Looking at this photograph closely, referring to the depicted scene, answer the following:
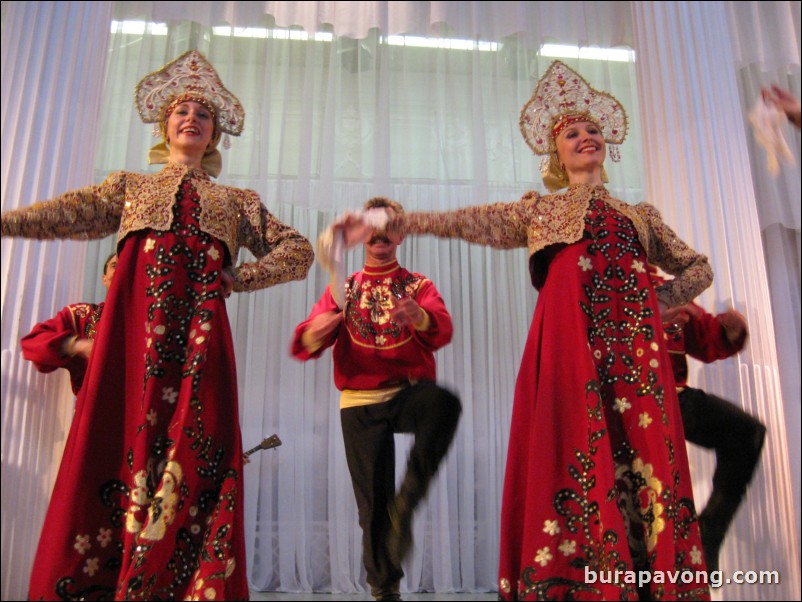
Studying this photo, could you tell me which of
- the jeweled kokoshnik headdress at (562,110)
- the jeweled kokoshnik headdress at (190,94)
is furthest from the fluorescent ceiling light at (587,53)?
the jeweled kokoshnik headdress at (190,94)

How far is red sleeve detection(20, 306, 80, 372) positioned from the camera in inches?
88.1

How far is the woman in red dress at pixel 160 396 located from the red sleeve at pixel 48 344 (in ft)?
1.08

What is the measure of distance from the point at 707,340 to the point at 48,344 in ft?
6.96

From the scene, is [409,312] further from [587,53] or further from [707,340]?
[587,53]

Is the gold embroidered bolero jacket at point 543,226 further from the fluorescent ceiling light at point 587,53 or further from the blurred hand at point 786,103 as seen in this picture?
the fluorescent ceiling light at point 587,53

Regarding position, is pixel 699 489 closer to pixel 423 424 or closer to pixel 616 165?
pixel 423 424

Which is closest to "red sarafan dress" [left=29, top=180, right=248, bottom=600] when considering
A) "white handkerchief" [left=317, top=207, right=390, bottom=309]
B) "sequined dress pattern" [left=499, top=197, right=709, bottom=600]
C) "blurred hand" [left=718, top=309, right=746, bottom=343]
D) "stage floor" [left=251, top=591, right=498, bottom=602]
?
"white handkerchief" [left=317, top=207, right=390, bottom=309]

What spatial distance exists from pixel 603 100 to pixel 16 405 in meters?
2.15

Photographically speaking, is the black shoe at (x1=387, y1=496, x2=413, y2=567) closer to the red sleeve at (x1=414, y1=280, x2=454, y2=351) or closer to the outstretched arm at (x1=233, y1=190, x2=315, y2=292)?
the red sleeve at (x1=414, y1=280, x2=454, y2=351)

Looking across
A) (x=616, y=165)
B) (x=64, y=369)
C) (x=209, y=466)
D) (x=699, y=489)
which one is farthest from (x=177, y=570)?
(x=616, y=165)

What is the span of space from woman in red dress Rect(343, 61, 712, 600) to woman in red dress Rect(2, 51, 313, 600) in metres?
0.42

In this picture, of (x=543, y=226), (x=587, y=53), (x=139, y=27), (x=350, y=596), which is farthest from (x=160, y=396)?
(x=587, y=53)

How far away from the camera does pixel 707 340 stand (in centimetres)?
257

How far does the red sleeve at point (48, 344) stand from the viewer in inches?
88.1
